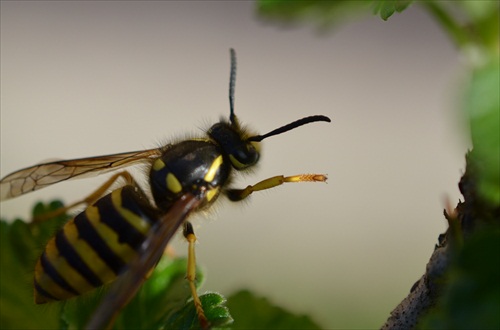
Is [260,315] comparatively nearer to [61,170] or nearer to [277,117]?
[61,170]

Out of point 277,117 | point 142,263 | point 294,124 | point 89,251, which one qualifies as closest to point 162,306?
point 142,263

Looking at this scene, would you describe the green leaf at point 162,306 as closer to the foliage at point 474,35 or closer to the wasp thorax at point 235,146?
the wasp thorax at point 235,146

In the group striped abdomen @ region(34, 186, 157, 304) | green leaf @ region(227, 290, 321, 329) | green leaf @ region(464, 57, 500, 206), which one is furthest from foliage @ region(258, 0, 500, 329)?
striped abdomen @ region(34, 186, 157, 304)

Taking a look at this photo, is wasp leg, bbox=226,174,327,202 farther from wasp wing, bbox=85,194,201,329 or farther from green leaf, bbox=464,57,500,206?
green leaf, bbox=464,57,500,206

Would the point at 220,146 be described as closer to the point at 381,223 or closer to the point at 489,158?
the point at 489,158

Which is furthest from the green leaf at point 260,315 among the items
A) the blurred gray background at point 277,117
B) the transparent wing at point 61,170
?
the blurred gray background at point 277,117

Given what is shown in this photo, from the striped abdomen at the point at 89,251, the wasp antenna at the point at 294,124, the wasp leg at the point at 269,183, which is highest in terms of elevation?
the wasp antenna at the point at 294,124

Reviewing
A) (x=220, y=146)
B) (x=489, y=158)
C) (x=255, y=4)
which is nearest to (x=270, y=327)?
(x=220, y=146)
